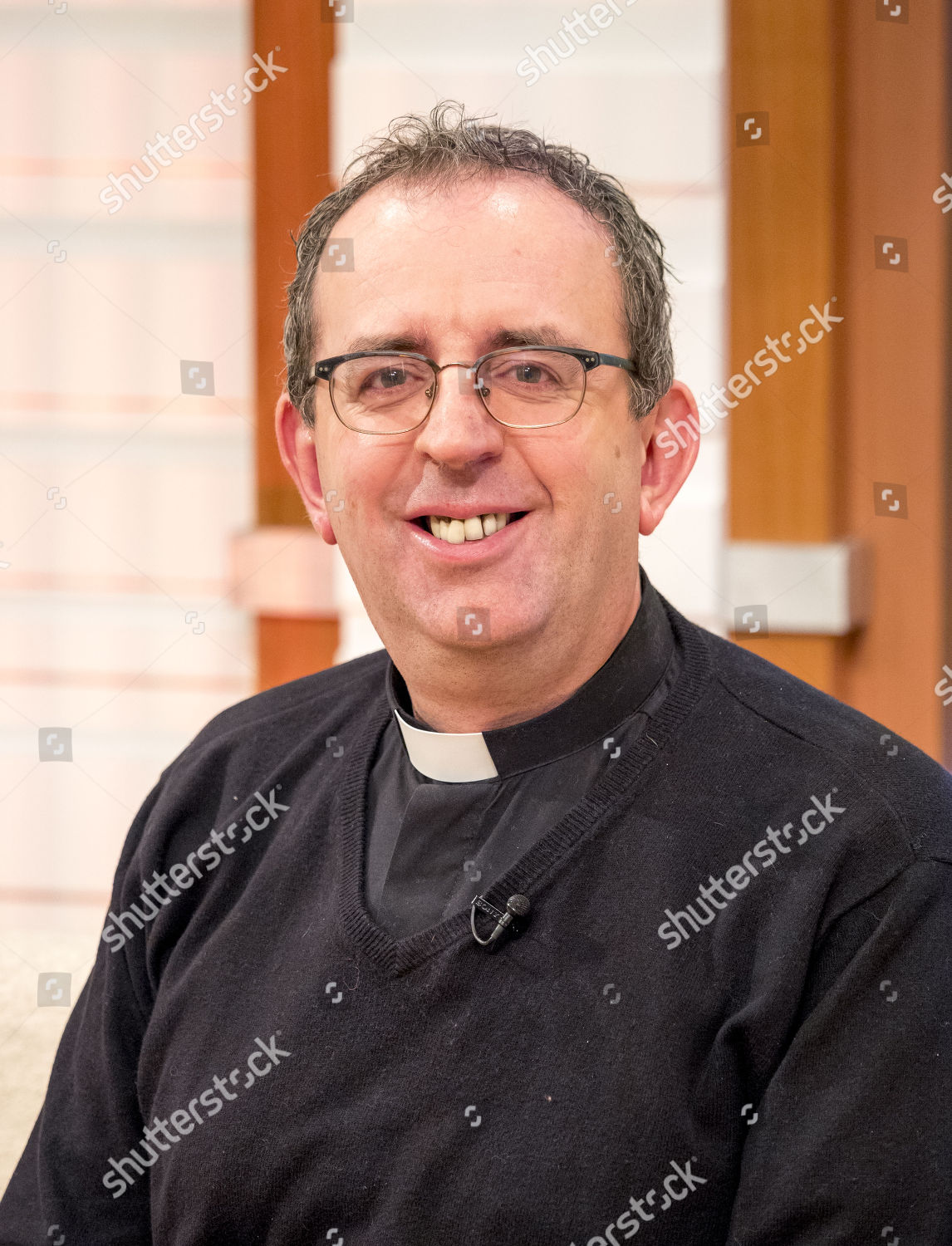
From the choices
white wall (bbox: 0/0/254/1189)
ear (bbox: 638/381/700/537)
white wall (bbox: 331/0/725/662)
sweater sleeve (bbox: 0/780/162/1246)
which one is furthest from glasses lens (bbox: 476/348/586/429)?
white wall (bbox: 0/0/254/1189)

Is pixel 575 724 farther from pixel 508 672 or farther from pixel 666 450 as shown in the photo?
pixel 666 450

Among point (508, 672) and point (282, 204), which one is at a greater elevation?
point (282, 204)

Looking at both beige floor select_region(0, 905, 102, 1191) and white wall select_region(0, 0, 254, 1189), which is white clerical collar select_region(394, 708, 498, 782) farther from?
white wall select_region(0, 0, 254, 1189)

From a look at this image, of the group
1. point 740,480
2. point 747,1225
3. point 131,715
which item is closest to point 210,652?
point 131,715

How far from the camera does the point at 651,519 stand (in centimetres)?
131

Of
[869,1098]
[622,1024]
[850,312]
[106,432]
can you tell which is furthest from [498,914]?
[106,432]

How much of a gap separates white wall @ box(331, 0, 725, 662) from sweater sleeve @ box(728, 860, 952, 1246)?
47.6 inches

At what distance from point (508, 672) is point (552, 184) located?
0.48m

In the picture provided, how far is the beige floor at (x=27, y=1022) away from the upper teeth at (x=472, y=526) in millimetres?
1120

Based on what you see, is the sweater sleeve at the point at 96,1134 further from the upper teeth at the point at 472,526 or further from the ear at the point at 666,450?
the ear at the point at 666,450

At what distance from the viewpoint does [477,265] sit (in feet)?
3.74

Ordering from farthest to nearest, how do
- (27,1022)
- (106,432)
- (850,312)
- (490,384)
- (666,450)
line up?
(106,432) < (850,312) < (27,1022) < (666,450) < (490,384)

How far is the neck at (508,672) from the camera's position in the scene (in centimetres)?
119

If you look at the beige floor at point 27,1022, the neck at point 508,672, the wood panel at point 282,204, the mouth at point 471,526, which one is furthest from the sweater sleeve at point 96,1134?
the wood panel at point 282,204
